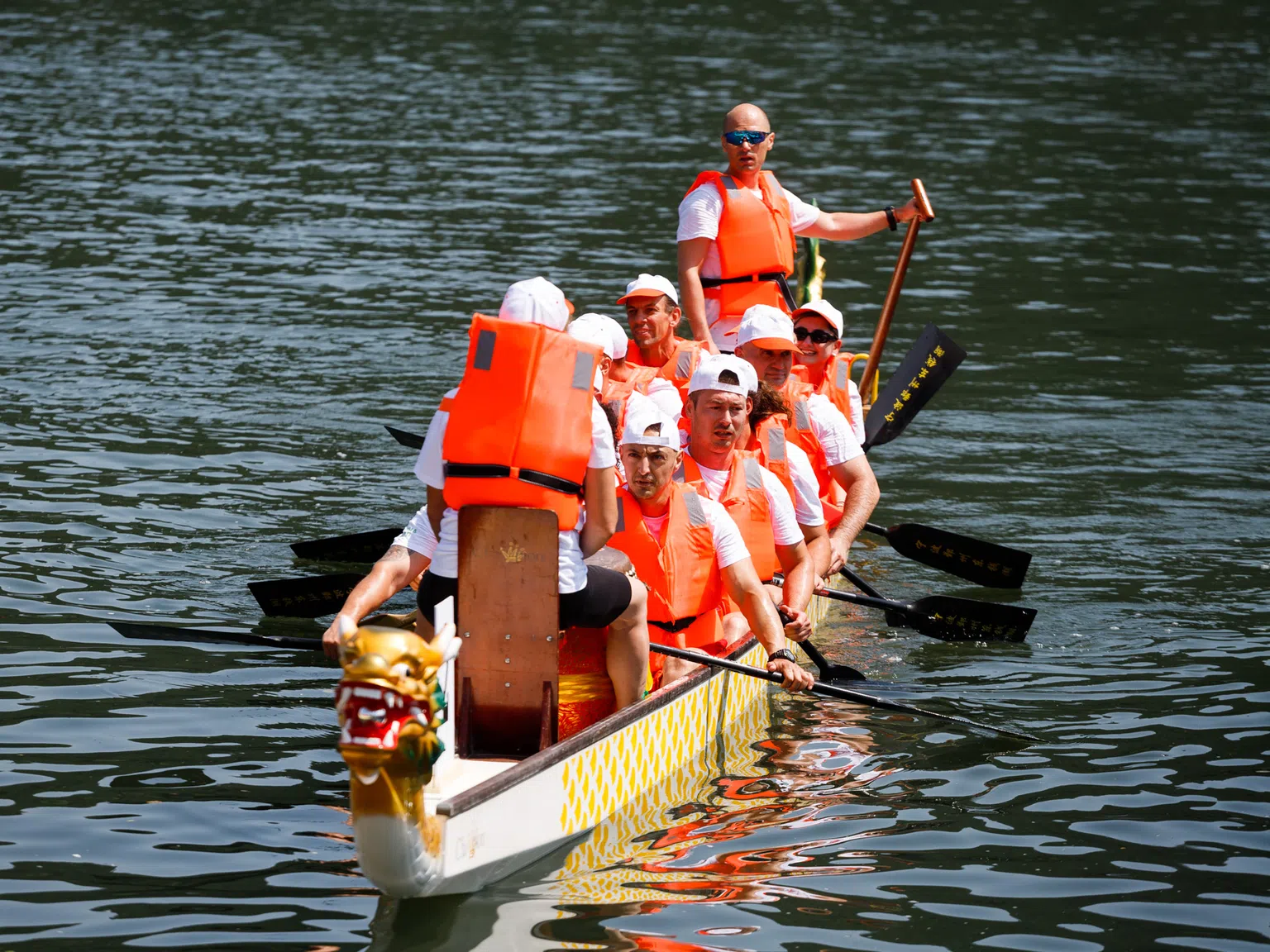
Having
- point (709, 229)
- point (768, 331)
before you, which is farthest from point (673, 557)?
point (709, 229)

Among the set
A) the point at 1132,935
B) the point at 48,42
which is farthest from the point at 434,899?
the point at 48,42

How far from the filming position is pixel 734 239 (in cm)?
1098

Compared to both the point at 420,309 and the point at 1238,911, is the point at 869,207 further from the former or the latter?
the point at 1238,911

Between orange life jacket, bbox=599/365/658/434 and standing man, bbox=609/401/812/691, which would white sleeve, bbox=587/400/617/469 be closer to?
standing man, bbox=609/401/812/691

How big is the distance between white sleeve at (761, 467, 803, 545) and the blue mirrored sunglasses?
122 inches

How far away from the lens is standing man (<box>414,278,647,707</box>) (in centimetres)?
642

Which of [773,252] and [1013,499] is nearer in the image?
[773,252]

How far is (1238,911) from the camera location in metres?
6.39

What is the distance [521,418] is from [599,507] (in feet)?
1.67

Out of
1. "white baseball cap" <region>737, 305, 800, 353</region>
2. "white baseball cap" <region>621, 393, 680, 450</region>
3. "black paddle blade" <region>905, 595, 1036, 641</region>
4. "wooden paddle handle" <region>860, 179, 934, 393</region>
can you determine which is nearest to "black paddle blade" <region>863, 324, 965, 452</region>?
"wooden paddle handle" <region>860, 179, 934, 393</region>

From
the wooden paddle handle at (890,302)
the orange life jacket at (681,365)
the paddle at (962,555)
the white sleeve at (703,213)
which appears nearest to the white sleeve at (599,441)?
the orange life jacket at (681,365)

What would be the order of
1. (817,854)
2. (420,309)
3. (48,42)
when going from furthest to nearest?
(48,42)
(420,309)
(817,854)

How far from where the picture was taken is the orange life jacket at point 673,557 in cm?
762

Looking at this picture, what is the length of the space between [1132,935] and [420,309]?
1136cm
